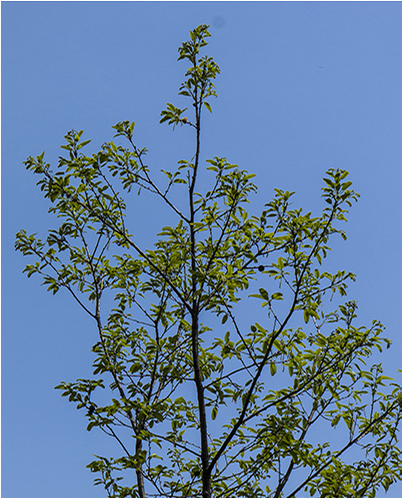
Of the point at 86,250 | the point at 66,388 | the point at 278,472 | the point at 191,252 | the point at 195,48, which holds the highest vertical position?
the point at 195,48

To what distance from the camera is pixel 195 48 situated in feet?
14.6

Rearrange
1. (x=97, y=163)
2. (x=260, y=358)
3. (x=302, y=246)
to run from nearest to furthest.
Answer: (x=260, y=358) < (x=302, y=246) < (x=97, y=163)

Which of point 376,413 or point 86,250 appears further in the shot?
point 86,250

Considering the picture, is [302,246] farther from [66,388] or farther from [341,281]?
[66,388]

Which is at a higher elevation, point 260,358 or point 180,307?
point 180,307

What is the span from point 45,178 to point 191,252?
133 cm

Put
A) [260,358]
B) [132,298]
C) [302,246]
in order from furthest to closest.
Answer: [132,298] < [302,246] < [260,358]

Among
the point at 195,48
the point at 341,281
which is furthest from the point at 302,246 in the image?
the point at 195,48

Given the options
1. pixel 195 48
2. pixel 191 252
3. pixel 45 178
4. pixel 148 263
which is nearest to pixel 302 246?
pixel 191 252

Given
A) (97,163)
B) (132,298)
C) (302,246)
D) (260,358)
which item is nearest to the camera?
(260,358)

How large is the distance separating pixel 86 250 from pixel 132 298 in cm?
61

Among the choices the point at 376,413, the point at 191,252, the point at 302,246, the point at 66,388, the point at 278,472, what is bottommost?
the point at 278,472

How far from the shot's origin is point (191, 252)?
169 inches

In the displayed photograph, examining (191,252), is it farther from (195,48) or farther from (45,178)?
(195,48)
